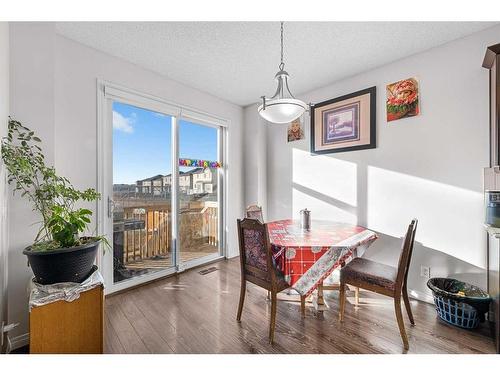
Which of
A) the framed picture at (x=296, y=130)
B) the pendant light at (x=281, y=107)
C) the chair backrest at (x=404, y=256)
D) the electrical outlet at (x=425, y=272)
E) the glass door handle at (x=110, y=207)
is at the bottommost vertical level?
the electrical outlet at (x=425, y=272)

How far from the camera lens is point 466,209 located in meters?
2.04

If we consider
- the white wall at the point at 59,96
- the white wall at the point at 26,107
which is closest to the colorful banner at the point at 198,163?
the white wall at the point at 59,96

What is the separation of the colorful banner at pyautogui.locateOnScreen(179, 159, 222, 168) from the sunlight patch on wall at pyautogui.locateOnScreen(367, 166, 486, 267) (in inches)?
85.3

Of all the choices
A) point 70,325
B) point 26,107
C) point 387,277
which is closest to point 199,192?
point 26,107

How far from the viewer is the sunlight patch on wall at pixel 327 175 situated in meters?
2.82

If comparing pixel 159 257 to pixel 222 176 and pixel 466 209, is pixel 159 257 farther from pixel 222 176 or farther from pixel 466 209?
pixel 466 209

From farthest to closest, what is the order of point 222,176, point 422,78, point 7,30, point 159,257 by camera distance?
point 222,176 < point 159,257 < point 422,78 < point 7,30

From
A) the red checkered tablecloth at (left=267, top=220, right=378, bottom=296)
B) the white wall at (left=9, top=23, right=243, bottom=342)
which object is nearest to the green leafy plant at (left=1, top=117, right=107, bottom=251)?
the white wall at (left=9, top=23, right=243, bottom=342)

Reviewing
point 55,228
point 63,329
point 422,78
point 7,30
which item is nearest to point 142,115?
point 7,30

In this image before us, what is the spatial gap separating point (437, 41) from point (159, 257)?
12.6ft

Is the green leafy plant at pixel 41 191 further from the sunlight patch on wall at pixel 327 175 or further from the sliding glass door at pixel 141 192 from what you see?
the sunlight patch on wall at pixel 327 175

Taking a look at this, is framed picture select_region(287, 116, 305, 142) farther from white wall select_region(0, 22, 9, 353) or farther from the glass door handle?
white wall select_region(0, 22, 9, 353)

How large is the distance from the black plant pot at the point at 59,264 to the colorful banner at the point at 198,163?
1.83 metres

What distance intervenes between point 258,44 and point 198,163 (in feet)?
5.75
